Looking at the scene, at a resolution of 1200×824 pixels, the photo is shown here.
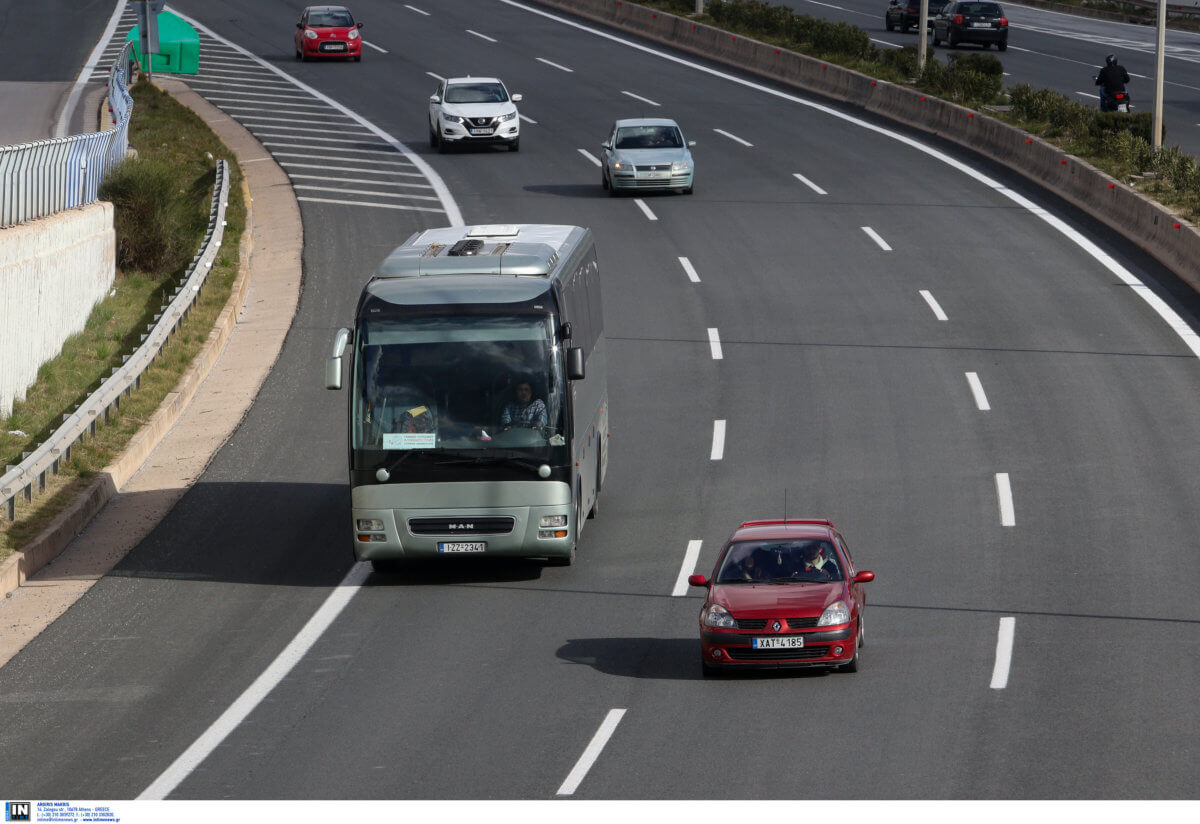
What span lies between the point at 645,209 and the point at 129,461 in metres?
18.8

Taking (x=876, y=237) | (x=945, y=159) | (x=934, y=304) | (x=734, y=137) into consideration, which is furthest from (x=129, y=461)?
(x=734, y=137)

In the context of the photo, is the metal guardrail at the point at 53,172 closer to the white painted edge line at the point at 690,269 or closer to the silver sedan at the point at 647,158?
the silver sedan at the point at 647,158

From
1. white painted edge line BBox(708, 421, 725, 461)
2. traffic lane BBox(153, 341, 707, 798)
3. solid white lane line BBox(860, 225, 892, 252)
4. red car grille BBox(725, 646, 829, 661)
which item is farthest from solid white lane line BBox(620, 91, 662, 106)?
red car grille BBox(725, 646, 829, 661)

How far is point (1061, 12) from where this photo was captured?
278 feet

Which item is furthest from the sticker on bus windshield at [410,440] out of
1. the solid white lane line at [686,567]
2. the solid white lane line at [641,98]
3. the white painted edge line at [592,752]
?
the solid white lane line at [641,98]

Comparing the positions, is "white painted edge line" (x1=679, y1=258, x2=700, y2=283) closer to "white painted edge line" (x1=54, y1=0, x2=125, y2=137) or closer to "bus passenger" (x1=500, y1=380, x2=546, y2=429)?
"bus passenger" (x1=500, y1=380, x2=546, y2=429)

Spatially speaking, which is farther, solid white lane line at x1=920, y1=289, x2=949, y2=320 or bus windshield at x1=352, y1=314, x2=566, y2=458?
solid white lane line at x1=920, y1=289, x2=949, y2=320

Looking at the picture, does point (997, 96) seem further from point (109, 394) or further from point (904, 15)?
point (109, 394)

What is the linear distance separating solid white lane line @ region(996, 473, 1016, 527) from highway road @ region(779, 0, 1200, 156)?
22.0 m

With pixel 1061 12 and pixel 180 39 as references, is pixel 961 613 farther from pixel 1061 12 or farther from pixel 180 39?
pixel 1061 12

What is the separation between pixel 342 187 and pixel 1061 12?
52622 mm

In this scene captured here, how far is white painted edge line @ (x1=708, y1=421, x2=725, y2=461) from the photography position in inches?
966

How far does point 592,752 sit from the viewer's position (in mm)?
13695

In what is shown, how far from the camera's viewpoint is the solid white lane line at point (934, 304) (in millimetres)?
31578
